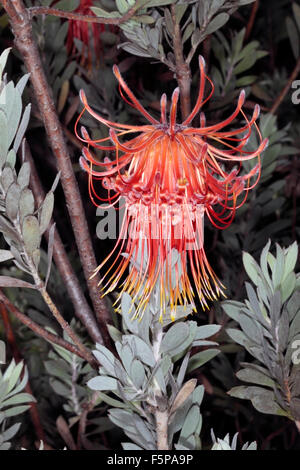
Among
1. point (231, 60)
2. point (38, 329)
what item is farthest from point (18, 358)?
point (231, 60)

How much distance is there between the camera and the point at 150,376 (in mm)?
428

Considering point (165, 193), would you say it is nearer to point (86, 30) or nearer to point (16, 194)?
point (16, 194)

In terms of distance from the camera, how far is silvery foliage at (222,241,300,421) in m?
0.44

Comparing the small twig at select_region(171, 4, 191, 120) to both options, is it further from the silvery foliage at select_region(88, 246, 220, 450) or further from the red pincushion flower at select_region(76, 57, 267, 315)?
the silvery foliage at select_region(88, 246, 220, 450)

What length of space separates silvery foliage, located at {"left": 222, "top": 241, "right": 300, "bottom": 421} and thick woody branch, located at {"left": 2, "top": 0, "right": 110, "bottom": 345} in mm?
A: 111

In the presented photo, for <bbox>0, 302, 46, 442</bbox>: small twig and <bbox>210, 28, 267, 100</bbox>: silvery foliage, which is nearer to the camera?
<bbox>0, 302, 46, 442</bbox>: small twig

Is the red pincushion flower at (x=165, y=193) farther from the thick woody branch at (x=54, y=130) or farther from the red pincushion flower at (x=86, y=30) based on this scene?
the red pincushion flower at (x=86, y=30)

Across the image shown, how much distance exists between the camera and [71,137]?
711 millimetres

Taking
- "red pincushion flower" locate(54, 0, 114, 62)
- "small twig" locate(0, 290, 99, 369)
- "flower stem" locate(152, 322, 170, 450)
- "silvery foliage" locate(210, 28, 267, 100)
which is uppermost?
"red pincushion flower" locate(54, 0, 114, 62)

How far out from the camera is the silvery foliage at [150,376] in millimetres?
428

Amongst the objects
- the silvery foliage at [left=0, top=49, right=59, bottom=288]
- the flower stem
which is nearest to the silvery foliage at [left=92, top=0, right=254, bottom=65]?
the silvery foliage at [left=0, top=49, right=59, bottom=288]

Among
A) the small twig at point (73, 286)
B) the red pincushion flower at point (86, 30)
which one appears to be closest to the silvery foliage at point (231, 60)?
the red pincushion flower at point (86, 30)

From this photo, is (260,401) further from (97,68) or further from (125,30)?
(97,68)

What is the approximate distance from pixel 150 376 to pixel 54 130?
0.19 metres
